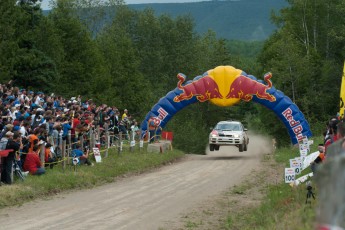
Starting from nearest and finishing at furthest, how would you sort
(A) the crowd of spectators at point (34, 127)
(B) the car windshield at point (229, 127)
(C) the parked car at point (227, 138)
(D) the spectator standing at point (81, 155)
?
(A) the crowd of spectators at point (34, 127), (D) the spectator standing at point (81, 155), (C) the parked car at point (227, 138), (B) the car windshield at point (229, 127)

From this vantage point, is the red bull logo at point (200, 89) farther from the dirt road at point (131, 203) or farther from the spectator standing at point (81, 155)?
the spectator standing at point (81, 155)

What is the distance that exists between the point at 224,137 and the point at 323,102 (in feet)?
69.4

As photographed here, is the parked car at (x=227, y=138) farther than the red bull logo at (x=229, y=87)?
Yes

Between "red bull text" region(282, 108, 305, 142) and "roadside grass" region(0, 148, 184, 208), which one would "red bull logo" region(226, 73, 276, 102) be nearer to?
"red bull text" region(282, 108, 305, 142)

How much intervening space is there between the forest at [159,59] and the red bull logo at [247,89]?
1347 centimetres

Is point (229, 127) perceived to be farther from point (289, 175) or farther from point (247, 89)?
point (289, 175)

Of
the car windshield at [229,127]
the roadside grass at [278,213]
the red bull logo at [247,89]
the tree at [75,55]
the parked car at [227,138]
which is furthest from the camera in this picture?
the tree at [75,55]

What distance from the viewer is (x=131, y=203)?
58.5ft

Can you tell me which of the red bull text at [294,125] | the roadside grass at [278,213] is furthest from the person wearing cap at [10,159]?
the red bull text at [294,125]

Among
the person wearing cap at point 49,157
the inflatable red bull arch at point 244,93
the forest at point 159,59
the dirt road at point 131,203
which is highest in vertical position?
the forest at point 159,59

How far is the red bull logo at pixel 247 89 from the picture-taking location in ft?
123

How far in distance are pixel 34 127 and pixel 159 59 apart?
214 ft

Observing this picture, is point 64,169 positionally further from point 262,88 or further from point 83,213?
point 262,88

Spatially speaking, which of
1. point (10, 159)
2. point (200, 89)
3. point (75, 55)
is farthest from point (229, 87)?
point (75, 55)
